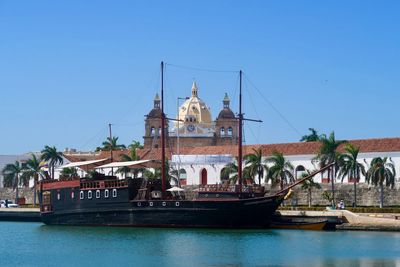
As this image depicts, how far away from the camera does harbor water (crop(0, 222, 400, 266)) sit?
45812 millimetres

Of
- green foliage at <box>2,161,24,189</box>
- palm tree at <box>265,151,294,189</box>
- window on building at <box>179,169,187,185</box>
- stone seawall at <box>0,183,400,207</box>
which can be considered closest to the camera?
stone seawall at <box>0,183,400,207</box>

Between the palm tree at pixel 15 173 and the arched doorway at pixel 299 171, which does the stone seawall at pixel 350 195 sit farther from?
the palm tree at pixel 15 173

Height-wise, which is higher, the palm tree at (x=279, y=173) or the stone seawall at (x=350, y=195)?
the palm tree at (x=279, y=173)

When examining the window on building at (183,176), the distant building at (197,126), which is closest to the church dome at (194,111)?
the distant building at (197,126)

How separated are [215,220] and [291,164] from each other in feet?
89.1

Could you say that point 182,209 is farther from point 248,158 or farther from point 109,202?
point 248,158

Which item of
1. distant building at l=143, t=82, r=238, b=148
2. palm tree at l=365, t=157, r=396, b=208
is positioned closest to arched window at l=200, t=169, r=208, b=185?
palm tree at l=365, t=157, r=396, b=208

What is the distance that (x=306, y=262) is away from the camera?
44.7m

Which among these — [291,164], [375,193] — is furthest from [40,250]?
[291,164]

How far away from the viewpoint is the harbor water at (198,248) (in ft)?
150

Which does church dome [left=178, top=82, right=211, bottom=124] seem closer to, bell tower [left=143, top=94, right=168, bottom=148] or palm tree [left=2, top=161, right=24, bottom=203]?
bell tower [left=143, top=94, right=168, bottom=148]

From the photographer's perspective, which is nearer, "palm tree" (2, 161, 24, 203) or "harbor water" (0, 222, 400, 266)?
"harbor water" (0, 222, 400, 266)

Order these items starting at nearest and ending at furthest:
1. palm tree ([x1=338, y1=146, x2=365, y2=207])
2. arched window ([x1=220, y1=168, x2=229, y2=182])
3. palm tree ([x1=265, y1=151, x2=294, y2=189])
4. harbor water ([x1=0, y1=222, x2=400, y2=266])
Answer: harbor water ([x1=0, y1=222, x2=400, y2=266]) → palm tree ([x1=338, y1=146, x2=365, y2=207]) → palm tree ([x1=265, y1=151, x2=294, y2=189]) → arched window ([x1=220, y1=168, x2=229, y2=182])

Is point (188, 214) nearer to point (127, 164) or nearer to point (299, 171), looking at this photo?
point (127, 164)
